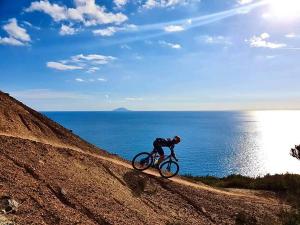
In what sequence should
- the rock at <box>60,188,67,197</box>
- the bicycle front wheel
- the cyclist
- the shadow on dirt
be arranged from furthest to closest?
1. the bicycle front wheel
2. the cyclist
3. the shadow on dirt
4. the rock at <box>60,188,67,197</box>

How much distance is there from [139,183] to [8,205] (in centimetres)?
843

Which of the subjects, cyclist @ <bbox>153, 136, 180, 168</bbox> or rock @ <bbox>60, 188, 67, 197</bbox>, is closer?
rock @ <bbox>60, 188, 67, 197</bbox>

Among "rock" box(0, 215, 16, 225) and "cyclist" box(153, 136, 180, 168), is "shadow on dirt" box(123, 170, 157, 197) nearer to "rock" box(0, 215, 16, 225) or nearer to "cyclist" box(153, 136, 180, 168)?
"cyclist" box(153, 136, 180, 168)

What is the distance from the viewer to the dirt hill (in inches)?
506

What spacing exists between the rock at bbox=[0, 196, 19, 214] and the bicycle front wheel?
1025 centimetres

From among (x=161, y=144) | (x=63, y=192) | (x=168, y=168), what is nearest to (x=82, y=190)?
(x=63, y=192)

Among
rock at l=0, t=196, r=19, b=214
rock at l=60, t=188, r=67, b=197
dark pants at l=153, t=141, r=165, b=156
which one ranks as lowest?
rock at l=60, t=188, r=67, b=197

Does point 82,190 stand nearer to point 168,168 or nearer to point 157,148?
point 157,148

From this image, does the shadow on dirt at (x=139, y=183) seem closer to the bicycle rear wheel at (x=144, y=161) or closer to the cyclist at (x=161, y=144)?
the bicycle rear wheel at (x=144, y=161)

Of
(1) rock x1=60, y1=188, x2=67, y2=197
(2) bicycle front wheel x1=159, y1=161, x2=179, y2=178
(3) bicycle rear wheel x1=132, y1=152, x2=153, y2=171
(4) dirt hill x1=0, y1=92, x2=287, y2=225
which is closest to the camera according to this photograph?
(4) dirt hill x1=0, y1=92, x2=287, y2=225

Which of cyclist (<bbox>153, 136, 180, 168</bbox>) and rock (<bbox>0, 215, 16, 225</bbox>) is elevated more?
cyclist (<bbox>153, 136, 180, 168</bbox>)

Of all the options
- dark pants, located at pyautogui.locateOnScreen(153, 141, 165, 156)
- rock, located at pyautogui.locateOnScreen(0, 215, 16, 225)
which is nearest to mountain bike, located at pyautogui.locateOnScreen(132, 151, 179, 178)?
dark pants, located at pyautogui.locateOnScreen(153, 141, 165, 156)

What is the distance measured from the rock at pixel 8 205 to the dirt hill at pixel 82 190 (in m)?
0.15

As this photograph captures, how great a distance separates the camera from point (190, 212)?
17875mm
